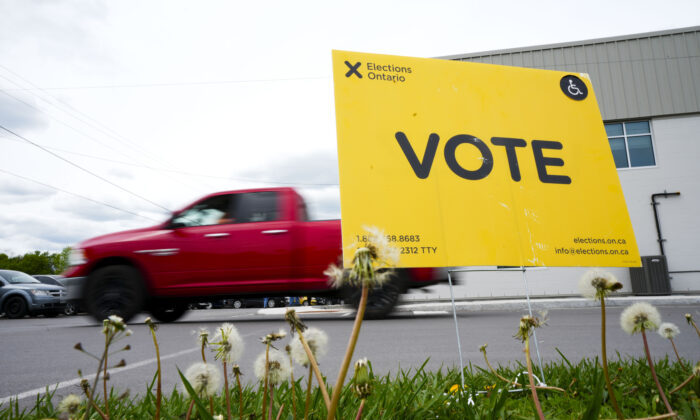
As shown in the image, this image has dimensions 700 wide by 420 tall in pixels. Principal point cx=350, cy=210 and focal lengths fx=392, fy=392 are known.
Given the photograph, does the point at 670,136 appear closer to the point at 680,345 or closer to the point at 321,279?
the point at 680,345

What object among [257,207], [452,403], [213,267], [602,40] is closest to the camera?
[452,403]

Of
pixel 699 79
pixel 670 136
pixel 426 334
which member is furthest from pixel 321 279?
pixel 699 79

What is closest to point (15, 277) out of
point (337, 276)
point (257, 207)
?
point (257, 207)

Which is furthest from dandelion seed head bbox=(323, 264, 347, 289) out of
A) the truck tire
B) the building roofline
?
the building roofline

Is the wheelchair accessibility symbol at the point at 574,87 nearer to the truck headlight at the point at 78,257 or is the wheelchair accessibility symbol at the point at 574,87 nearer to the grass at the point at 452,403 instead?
the grass at the point at 452,403

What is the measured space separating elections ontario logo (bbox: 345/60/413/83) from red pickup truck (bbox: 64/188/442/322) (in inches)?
151

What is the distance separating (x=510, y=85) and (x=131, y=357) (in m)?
3.75

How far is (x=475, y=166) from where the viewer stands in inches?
73.0

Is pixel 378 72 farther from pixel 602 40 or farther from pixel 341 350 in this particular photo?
pixel 602 40

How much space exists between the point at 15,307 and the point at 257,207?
9745 millimetres

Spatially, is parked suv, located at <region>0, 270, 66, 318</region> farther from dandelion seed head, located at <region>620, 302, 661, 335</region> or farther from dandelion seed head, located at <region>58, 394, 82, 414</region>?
dandelion seed head, located at <region>620, 302, 661, 335</region>

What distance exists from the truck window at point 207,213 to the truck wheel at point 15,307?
27.5 feet

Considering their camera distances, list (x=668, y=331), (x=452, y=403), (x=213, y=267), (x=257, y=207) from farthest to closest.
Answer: (x=257, y=207) → (x=213, y=267) → (x=668, y=331) → (x=452, y=403)

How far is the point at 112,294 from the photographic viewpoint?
5.57m
